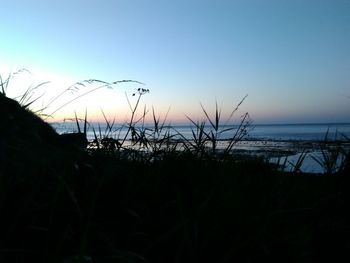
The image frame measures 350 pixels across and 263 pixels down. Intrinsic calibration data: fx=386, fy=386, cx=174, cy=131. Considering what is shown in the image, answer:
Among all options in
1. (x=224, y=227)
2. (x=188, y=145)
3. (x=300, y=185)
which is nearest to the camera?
(x=224, y=227)

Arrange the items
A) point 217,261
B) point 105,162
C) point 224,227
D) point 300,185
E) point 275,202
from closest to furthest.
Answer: point 217,261 < point 224,227 < point 275,202 < point 105,162 < point 300,185

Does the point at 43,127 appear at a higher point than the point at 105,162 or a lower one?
higher

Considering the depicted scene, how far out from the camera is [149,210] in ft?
9.51

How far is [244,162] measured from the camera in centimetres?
482

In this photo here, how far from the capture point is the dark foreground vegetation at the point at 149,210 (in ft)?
7.95

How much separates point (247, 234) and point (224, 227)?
0.17 meters

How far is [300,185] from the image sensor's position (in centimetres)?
396

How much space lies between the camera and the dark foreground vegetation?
2.42 meters

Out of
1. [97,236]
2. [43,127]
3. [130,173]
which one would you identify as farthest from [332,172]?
[43,127]

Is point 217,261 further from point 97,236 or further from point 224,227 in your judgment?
point 97,236

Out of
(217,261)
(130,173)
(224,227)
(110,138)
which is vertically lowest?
(217,261)

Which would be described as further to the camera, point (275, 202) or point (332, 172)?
point (332, 172)

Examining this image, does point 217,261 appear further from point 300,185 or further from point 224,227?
point 300,185

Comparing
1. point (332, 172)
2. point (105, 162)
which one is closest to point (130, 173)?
point (105, 162)
